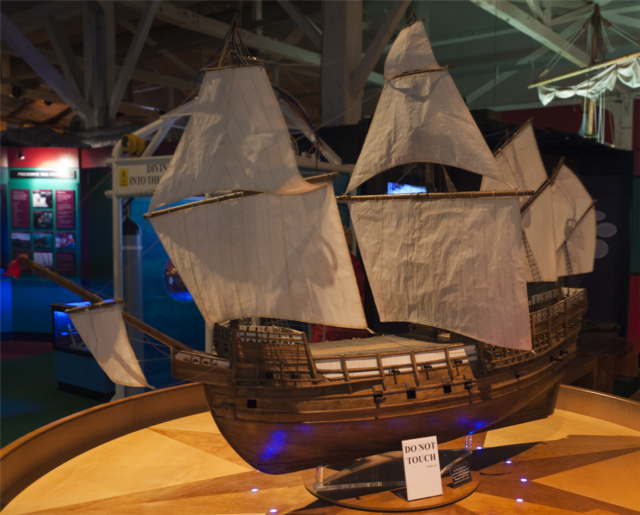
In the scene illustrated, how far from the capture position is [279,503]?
3373mm

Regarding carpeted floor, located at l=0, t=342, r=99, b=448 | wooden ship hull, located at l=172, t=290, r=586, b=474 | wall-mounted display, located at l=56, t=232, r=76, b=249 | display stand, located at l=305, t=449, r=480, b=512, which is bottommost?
carpeted floor, located at l=0, t=342, r=99, b=448

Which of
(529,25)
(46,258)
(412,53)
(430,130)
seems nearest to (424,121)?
(430,130)

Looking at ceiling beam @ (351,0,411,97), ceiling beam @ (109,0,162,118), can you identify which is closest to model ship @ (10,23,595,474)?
ceiling beam @ (351,0,411,97)

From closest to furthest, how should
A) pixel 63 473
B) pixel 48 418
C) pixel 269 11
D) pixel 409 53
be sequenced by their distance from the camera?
pixel 63 473 → pixel 409 53 → pixel 48 418 → pixel 269 11

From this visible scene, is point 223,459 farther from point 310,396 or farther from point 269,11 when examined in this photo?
point 269,11

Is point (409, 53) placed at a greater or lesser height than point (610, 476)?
greater

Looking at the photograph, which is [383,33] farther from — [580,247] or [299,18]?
[580,247]

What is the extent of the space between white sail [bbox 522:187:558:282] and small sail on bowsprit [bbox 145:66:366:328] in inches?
116

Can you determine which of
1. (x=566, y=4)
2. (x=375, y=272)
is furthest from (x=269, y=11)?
(x=375, y=272)

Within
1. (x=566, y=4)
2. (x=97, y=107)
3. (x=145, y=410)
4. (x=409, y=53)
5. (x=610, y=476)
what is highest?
(x=566, y=4)

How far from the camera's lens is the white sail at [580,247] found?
7031mm

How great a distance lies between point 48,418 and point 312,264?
4787mm

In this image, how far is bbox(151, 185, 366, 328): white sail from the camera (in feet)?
12.1

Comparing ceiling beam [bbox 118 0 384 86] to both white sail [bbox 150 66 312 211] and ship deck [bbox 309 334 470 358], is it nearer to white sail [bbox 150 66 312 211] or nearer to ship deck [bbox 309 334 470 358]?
white sail [bbox 150 66 312 211]
